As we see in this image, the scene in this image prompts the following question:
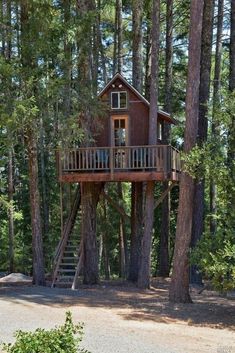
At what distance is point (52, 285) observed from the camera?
1730cm

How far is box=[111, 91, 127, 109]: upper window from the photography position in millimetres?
19297

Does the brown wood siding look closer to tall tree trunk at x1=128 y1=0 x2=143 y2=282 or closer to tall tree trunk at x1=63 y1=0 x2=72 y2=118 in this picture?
tall tree trunk at x1=128 y1=0 x2=143 y2=282

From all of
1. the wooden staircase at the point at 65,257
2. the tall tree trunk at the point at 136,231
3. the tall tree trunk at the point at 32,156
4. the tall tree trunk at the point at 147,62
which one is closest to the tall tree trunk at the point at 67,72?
the tall tree trunk at the point at 32,156

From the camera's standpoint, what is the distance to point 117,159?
17328 mm

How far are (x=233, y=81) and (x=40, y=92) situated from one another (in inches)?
341

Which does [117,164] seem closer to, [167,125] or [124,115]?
[124,115]

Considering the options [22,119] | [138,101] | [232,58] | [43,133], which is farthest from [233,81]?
[22,119]

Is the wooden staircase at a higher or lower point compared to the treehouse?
lower

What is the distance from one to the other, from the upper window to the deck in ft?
8.22

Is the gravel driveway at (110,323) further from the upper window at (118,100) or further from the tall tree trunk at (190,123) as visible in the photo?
the upper window at (118,100)

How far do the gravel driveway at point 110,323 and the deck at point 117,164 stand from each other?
13.0 ft

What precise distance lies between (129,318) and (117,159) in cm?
706

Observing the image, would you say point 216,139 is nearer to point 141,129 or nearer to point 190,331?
point 190,331

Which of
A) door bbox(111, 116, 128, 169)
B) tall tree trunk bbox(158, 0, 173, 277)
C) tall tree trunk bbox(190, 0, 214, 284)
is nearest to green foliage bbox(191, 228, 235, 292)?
tall tree trunk bbox(190, 0, 214, 284)
